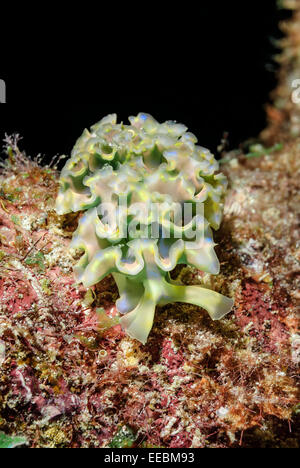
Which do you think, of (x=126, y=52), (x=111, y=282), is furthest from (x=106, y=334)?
(x=126, y=52)

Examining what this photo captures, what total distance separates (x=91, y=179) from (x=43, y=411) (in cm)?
140

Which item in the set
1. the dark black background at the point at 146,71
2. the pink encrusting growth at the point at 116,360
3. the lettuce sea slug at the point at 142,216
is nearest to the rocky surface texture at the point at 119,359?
the pink encrusting growth at the point at 116,360

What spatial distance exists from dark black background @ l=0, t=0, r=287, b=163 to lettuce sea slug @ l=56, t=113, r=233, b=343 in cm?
255

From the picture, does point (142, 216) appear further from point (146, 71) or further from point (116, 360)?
point (146, 71)

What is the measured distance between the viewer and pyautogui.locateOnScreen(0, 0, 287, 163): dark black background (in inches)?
187

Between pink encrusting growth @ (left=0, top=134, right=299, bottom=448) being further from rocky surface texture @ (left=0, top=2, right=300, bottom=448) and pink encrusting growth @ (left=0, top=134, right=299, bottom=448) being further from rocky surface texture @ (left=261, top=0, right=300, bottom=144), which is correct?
rocky surface texture @ (left=261, top=0, right=300, bottom=144)

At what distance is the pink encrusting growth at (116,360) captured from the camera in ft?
6.39

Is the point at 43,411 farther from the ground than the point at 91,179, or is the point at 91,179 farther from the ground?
the point at 91,179

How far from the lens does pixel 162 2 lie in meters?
4.97

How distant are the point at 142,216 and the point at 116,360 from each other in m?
0.91

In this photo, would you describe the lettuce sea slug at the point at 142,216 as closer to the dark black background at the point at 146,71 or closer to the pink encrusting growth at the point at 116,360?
the pink encrusting growth at the point at 116,360

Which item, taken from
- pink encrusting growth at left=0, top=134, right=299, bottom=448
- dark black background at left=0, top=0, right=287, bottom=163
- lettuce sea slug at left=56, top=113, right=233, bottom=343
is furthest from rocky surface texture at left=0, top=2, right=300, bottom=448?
dark black background at left=0, top=0, right=287, bottom=163

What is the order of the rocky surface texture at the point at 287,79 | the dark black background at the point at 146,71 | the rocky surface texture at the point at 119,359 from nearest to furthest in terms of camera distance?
1. the rocky surface texture at the point at 119,359
2. the dark black background at the point at 146,71
3. the rocky surface texture at the point at 287,79
